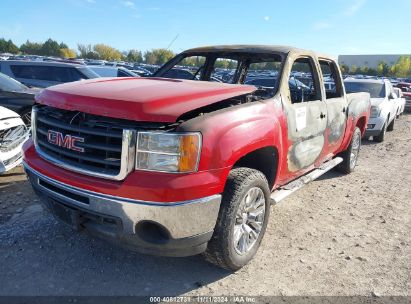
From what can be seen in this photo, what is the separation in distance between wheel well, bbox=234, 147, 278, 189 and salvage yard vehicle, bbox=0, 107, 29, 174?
130 inches

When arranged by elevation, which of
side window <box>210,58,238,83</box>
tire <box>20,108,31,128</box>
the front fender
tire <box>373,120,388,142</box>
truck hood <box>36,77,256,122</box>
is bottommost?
tire <box>373,120,388,142</box>

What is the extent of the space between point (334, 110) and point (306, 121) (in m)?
1.02

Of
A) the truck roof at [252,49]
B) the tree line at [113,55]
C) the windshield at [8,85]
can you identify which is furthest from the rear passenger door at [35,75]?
the tree line at [113,55]

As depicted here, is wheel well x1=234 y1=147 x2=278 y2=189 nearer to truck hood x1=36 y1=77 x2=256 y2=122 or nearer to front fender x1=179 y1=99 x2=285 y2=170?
front fender x1=179 y1=99 x2=285 y2=170

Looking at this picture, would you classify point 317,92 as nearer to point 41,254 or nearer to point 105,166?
point 105,166

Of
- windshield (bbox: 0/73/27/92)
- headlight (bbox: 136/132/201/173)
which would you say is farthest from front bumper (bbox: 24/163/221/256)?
windshield (bbox: 0/73/27/92)

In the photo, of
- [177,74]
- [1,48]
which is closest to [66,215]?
[177,74]

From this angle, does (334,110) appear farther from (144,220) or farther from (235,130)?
(144,220)

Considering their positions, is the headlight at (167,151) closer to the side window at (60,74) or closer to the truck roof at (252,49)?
the truck roof at (252,49)

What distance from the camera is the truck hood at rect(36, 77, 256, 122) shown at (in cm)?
258

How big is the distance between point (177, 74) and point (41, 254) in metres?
2.68

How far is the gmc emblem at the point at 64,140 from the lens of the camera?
2785mm

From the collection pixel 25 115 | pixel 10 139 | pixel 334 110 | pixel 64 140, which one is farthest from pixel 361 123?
pixel 25 115

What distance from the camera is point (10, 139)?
5.34 metres
